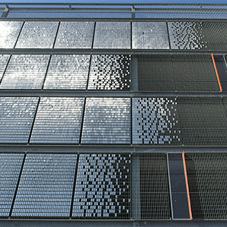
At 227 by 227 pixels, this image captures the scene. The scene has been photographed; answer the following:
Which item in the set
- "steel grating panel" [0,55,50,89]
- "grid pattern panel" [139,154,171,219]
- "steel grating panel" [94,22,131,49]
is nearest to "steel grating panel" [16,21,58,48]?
"steel grating panel" [0,55,50,89]

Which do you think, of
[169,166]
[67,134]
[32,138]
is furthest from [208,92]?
[32,138]

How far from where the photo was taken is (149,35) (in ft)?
21.4

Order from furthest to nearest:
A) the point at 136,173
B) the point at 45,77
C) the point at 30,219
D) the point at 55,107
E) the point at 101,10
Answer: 1. the point at 101,10
2. the point at 45,77
3. the point at 55,107
4. the point at 136,173
5. the point at 30,219

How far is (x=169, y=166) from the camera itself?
15.4ft

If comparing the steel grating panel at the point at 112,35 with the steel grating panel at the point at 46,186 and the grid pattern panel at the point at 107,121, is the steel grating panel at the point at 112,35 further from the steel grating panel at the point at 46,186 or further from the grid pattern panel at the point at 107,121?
the steel grating panel at the point at 46,186

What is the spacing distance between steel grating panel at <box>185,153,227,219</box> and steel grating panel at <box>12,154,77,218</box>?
122 inches

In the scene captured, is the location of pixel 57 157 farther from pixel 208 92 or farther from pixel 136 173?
pixel 208 92

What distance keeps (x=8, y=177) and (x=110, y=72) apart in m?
4.24

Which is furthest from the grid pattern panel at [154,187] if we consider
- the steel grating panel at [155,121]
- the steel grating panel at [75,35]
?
the steel grating panel at [75,35]

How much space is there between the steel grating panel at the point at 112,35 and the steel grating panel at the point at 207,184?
4.39 meters

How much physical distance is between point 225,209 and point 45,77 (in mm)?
6301

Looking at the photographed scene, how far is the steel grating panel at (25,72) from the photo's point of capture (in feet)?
18.8

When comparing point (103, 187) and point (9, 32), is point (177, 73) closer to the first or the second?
point (103, 187)

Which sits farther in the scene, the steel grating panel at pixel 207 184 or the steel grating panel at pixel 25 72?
the steel grating panel at pixel 25 72
